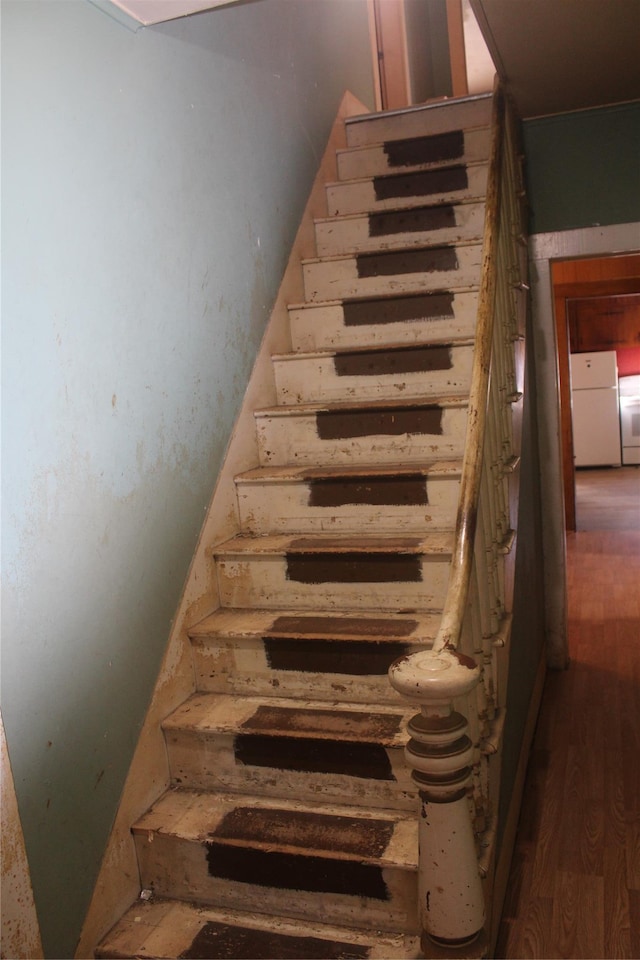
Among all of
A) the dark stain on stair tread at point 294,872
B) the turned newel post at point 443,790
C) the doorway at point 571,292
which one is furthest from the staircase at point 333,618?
the doorway at point 571,292

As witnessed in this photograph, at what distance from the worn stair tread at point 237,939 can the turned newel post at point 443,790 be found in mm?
325

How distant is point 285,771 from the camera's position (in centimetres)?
217

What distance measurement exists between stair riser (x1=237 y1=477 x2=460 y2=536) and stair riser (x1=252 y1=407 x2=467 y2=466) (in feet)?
0.80

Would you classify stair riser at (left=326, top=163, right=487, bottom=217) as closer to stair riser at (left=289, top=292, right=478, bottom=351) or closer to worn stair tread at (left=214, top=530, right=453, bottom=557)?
stair riser at (left=289, top=292, right=478, bottom=351)

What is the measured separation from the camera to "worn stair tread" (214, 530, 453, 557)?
2416 millimetres

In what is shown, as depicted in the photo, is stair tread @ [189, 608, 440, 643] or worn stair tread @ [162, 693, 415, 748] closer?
worn stair tread @ [162, 693, 415, 748]

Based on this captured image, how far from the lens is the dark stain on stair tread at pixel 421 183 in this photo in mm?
3582

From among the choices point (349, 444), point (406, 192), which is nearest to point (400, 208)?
point (406, 192)

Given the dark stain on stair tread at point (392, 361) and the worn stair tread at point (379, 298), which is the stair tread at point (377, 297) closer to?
the worn stair tread at point (379, 298)

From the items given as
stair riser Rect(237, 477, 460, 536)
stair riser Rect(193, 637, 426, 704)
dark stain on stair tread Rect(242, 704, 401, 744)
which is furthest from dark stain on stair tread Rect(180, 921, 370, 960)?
stair riser Rect(237, 477, 460, 536)

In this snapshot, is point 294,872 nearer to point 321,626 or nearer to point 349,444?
point 321,626

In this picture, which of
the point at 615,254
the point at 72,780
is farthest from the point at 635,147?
the point at 72,780

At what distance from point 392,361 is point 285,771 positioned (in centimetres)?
157

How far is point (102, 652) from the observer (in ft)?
6.46
